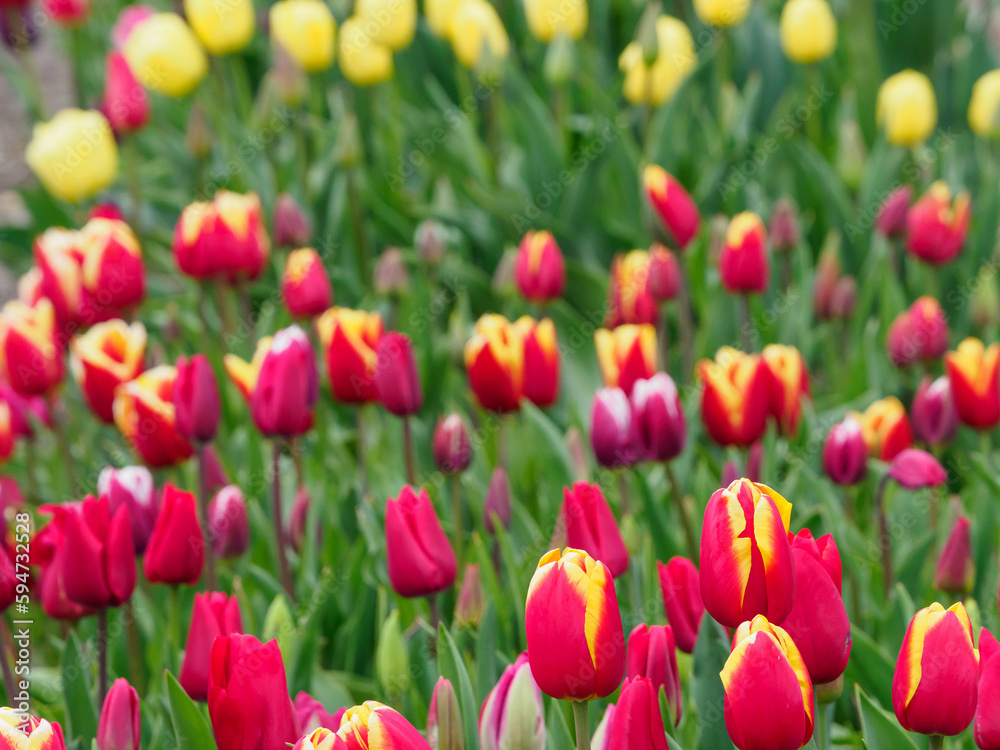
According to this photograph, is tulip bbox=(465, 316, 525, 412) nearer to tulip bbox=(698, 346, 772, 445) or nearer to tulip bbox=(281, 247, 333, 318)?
tulip bbox=(698, 346, 772, 445)

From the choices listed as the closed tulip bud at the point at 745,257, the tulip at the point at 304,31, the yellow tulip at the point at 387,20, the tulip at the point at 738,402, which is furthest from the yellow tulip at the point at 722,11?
the tulip at the point at 738,402

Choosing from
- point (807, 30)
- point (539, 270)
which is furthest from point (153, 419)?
point (807, 30)

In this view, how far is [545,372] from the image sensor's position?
183cm

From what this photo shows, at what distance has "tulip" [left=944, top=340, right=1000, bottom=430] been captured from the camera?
1762mm

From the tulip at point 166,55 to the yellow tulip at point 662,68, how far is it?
1266mm

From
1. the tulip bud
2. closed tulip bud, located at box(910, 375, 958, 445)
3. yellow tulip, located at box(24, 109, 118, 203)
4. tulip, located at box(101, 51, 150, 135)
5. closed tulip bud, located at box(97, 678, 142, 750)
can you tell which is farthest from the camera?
tulip, located at box(101, 51, 150, 135)

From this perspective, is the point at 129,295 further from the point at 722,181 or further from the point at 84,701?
the point at 722,181

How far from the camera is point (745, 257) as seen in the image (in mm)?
2131

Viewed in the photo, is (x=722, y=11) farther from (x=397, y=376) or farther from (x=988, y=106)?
(x=397, y=376)

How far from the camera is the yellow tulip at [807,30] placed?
3049 millimetres

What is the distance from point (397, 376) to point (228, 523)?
34 centimetres

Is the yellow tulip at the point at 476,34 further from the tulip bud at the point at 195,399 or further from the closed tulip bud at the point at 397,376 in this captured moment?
the tulip bud at the point at 195,399

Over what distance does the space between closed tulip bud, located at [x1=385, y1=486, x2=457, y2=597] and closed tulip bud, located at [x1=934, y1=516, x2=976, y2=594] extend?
626 mm

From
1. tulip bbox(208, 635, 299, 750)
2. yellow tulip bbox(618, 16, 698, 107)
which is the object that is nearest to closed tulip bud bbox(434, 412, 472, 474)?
tulip bbox(208, 635, 299, 750)
